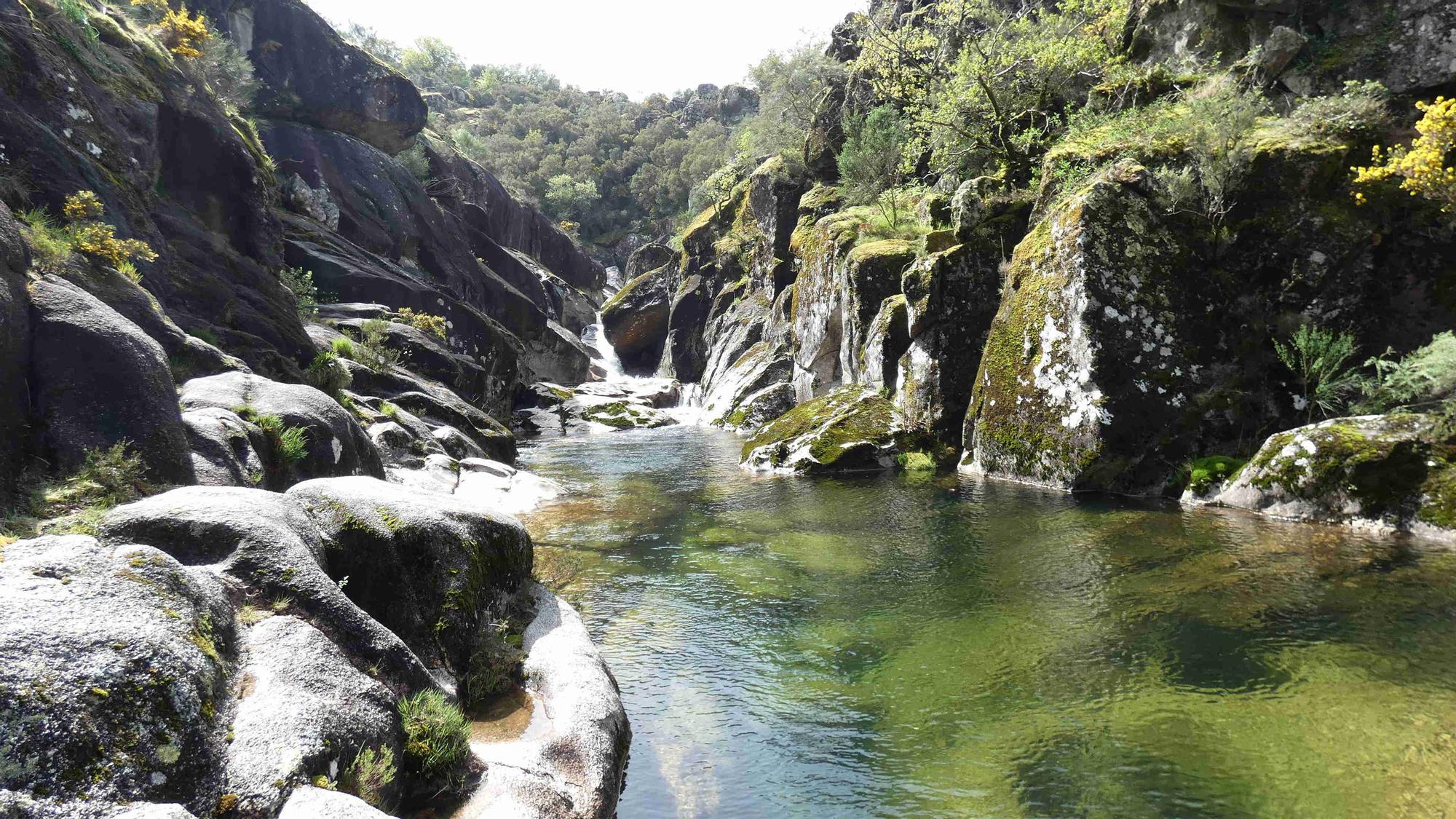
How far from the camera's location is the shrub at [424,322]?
29.8 metres

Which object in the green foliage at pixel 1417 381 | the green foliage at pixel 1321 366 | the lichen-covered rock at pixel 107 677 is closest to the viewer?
the lichen-covered rock at pixel 107 677

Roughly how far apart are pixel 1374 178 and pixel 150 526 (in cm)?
1835

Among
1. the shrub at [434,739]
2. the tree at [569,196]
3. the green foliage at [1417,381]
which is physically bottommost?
the shrub at [434,739]

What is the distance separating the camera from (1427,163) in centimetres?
1102

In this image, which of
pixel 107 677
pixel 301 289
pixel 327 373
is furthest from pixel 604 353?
pixel 107 677

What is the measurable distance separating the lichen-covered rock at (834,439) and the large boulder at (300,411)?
11.7 meters

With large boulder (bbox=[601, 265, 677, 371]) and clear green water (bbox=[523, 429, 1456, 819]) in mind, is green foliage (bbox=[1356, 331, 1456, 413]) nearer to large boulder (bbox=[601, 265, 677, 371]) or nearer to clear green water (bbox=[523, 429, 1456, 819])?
clear green water (bbox=[523, 429, 1456, 819])

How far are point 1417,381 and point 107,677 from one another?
53.2ft

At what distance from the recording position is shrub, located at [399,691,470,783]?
4527 millimetres

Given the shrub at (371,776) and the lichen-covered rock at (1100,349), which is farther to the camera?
the lichen-covered rock at (1100,349)

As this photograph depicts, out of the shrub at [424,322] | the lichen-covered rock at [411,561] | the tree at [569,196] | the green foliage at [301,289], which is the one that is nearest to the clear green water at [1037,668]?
the lichen-covered rock at [411,561]

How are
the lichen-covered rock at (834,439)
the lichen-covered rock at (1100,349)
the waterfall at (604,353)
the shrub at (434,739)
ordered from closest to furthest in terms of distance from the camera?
the shrub at (434,739)
the lichen-covered rock at (1100,349)
the lichen-covered rock at (834,439)
the waterfall at (604,353)

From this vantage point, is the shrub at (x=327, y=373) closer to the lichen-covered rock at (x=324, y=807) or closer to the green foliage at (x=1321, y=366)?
the lichen-covered rock at (x=324, y=807)

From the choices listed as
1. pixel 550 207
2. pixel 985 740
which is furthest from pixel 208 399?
pixel 550 207
